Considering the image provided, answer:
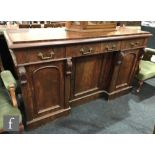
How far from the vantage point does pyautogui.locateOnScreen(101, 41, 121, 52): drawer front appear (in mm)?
1593

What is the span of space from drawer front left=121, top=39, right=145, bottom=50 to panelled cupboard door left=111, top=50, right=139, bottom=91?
0.07 metres

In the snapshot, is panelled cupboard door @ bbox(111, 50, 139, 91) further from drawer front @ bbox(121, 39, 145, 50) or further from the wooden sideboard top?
the wooden sideboard top

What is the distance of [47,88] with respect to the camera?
1488 mm

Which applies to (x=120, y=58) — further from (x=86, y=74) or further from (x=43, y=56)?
(x=43, y=56)

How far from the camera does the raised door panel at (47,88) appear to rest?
54.3 inches

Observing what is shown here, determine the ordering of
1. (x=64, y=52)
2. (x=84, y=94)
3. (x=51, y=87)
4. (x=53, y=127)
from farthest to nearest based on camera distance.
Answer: (x=84, y=94) < (x=53, y=127) < (x=51, y=87) < (x=64, y=52)

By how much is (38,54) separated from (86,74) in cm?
71

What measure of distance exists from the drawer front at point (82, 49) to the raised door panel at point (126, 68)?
1.42 feet

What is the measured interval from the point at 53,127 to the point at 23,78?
0.65m

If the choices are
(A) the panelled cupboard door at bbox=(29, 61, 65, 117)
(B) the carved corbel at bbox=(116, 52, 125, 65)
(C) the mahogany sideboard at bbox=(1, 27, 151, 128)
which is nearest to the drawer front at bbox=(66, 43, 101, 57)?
(C) the mahogany sideboard at bbox=(1, 27, 151, 128)

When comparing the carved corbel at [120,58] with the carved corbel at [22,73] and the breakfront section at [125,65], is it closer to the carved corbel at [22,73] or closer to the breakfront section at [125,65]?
the breakfront section at [125,65]

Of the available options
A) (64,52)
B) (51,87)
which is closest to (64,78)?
(51,87)
